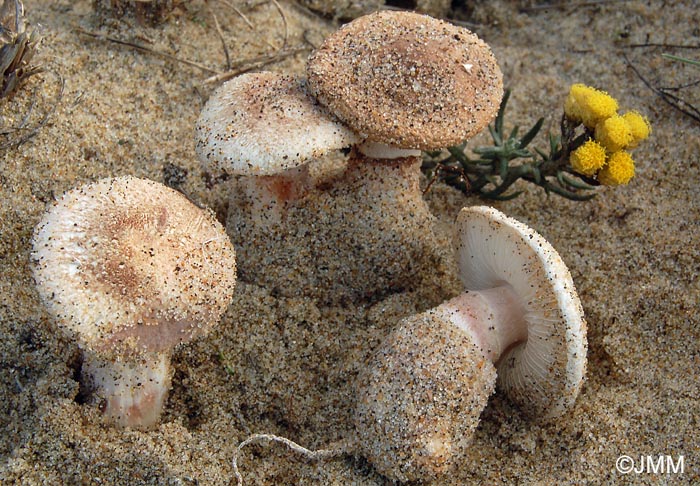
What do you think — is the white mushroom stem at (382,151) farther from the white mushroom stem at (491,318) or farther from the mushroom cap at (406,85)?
the white mushroom stem at (491,318)

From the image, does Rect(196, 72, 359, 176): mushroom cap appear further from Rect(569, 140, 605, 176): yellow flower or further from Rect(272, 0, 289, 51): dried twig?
Rect(272, 0, 289, 51): dried twig

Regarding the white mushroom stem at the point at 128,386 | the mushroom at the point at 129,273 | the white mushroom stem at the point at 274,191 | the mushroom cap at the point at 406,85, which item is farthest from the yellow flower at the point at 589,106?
the white mushroom stem at the point at 128,386

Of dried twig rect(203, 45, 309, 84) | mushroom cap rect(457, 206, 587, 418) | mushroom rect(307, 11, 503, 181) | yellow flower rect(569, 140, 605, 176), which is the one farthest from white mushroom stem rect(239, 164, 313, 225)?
yellow flower rect(569, 140, 605, 176)

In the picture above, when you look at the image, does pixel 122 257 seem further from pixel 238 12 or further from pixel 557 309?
pixel 238 12

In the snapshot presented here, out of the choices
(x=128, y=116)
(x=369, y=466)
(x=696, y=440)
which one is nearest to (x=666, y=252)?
(x=696, y=440)

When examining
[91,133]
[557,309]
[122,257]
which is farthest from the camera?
[91,133]

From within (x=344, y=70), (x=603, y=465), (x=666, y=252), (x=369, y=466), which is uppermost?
(x=344, y=70)

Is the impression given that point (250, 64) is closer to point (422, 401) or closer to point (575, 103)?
point (575, 103)
